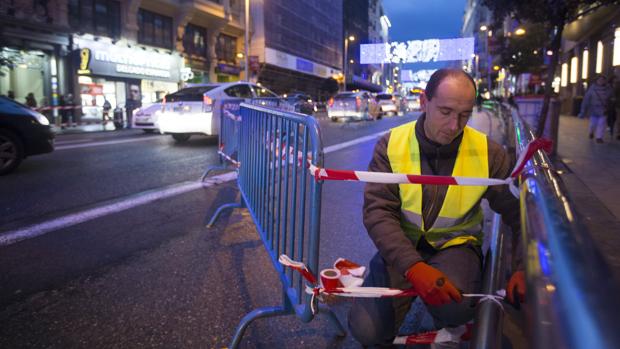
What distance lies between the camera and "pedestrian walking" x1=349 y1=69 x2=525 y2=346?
2158mm

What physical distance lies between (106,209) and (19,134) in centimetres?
378

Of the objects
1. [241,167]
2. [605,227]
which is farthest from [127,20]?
[605,227]

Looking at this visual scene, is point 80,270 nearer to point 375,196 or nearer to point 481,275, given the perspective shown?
point 375,196

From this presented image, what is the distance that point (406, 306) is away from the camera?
88.9 inches

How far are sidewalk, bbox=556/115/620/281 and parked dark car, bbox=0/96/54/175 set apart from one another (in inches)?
318

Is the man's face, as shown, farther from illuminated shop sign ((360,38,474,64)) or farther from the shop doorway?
the shop doorway

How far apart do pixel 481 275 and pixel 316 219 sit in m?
0.93

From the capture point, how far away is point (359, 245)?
433cm

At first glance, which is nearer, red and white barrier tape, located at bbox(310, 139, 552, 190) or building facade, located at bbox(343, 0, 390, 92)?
red and white barrier tape, located at bbox(310, 139, 552, 190)

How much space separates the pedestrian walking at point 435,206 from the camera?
2.16 m

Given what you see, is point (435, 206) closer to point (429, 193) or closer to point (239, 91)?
point (429, 193)

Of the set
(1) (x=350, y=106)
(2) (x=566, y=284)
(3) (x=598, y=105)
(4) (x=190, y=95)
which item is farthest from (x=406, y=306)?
(1) (x=350, y=106)

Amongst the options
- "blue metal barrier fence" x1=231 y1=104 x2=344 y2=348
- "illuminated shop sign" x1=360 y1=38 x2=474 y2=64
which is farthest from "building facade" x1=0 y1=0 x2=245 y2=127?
"blue metal barrier fence" x1=231 y1=104 x2=344 y2=348

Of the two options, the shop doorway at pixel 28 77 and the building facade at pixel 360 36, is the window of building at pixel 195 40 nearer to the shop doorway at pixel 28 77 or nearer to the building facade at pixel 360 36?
the shop doorway at pixel 28 77
